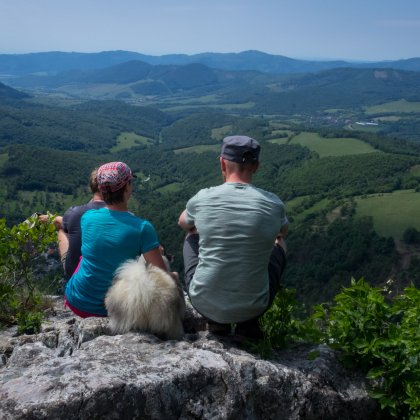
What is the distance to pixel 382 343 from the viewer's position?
9.13 ft

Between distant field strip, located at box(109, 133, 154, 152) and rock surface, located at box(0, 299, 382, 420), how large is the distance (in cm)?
17327

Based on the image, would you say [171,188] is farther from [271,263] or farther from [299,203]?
[271,263]

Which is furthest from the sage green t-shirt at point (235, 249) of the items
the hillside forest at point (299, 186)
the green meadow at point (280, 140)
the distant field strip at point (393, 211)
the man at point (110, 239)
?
the green meadow at point (280, 140)

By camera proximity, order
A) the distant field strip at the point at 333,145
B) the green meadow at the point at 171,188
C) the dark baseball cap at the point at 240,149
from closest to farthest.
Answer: the dark baseball cap at the point at 240,149, the green meadow at the point at 171,188, the distant field strip at the point at 333,145

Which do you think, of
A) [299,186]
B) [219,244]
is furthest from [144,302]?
[299,186]

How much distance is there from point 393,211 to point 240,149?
3087 inches

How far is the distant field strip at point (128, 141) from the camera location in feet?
561

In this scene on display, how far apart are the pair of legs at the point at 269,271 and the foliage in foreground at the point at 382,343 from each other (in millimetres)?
190

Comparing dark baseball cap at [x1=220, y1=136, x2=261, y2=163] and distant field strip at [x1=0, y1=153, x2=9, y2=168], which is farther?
distant field strip at [x1=0, y1=153, x2=9, y2=168]

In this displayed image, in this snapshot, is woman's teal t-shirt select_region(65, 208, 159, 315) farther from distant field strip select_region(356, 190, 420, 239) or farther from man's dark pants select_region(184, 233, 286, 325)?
distant field strip select_region(356, 190, 420, 239)

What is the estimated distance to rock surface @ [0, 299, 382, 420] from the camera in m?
2.09

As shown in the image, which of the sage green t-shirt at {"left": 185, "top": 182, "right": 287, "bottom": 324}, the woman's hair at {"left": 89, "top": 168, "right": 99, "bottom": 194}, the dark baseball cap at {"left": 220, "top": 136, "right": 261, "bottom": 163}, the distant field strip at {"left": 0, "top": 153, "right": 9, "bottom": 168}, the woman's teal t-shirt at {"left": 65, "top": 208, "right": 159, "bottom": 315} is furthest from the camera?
the distant field strip at {"left": 0, "top": 153, "right": 9, "bottom": 168}

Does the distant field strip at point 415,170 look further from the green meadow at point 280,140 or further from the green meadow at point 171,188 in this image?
the green meadow at point 171,188

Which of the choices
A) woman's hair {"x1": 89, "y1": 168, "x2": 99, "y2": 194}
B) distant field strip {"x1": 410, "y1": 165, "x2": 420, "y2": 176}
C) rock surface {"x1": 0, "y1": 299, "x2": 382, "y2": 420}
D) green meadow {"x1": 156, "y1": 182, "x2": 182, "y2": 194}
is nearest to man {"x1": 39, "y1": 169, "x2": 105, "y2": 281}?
woman's hair {"x1": 89, "y1": 168, "x2": 99, "y2": 194}
